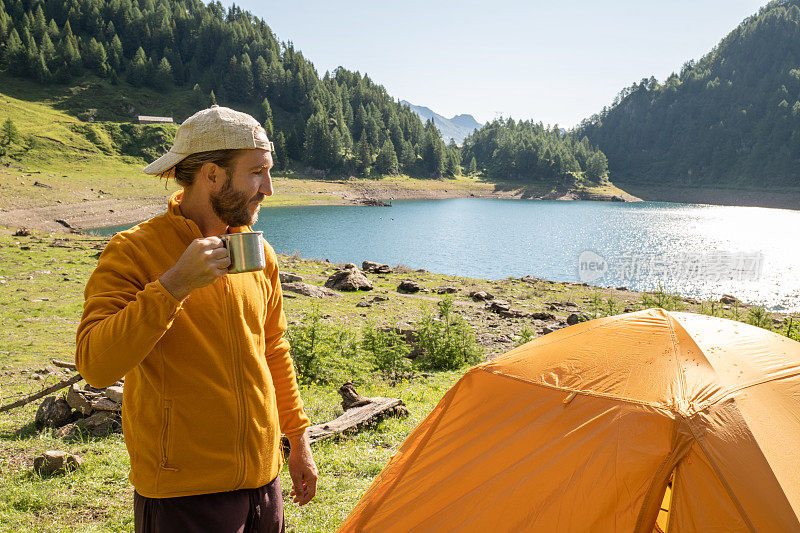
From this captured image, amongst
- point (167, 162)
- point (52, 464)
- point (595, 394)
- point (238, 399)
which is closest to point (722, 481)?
point (595, 394)

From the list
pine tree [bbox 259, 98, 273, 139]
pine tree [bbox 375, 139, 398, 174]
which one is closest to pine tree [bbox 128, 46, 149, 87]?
pine tree [bbox 259, 98, 273, 139]

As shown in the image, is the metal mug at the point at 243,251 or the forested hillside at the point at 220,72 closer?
the metal mug at the point at 243,251

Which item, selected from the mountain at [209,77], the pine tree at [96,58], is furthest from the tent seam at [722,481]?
the pine tree at [96,58]

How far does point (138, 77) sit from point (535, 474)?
125 m

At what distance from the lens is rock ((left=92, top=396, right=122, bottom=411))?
6.68 meters

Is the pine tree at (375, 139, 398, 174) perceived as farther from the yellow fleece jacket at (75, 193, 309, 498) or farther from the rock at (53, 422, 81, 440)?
the yellow fleece jacket at (75, 193, 309, 498)

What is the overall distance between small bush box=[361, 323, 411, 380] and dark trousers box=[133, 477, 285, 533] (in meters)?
8.39

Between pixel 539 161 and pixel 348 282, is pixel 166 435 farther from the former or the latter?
pixel 539 161

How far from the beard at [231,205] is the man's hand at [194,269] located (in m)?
0.45

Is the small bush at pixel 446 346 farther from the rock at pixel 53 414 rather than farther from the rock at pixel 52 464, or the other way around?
the rock at pixel 52 464

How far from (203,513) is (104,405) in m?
5.67

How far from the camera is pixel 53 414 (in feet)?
21.7

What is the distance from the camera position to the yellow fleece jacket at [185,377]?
1.88 m

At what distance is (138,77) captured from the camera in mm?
107062
